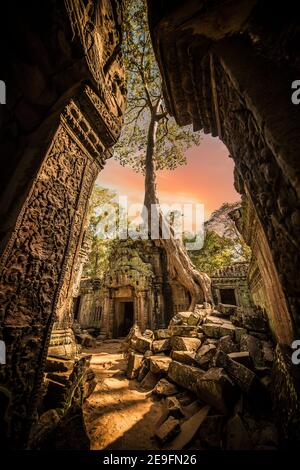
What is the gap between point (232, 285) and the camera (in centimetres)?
1515

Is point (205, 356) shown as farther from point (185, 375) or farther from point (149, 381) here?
point (149, 381)

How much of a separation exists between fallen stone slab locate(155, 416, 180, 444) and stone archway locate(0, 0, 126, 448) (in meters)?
1.68

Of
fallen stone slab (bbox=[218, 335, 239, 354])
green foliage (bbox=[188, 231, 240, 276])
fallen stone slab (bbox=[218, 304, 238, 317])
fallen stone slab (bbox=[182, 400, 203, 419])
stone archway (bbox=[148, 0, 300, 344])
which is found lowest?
fallen stone slab (bbox=[182, 400, 203, 419])

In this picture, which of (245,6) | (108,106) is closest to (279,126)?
(245,6)

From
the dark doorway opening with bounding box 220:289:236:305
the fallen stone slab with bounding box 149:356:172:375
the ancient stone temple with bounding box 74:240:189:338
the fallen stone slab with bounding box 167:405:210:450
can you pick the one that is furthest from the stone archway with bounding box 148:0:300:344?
the dark doorway opening with bounding box 220:289:236:305

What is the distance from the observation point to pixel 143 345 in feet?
18.0

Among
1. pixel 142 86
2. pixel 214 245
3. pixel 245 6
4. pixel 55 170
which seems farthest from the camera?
pixel 214 245

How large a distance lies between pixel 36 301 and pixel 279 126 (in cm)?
210

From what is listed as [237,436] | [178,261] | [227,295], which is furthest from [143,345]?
[227,295]

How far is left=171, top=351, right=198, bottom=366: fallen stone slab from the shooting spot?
3820 millimetres

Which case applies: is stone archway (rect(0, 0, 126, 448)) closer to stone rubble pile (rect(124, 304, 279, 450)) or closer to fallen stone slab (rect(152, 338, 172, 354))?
stone rubble pile (rect(124, 304, 279, 450))

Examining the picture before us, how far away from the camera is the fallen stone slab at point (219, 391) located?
8.05ft

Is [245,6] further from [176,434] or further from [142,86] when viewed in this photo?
[142,86]

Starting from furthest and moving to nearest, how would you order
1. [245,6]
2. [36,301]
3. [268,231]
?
[36,301], [245,6], [268,231]
